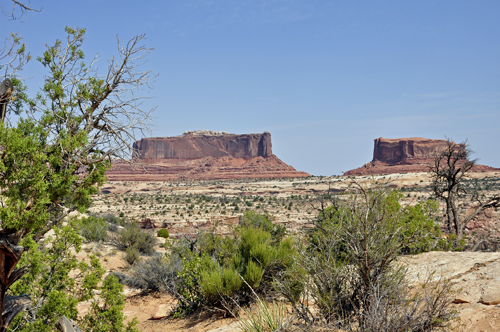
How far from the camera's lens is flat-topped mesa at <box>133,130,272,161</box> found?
130250 millimetres

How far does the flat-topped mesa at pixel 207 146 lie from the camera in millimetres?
130250

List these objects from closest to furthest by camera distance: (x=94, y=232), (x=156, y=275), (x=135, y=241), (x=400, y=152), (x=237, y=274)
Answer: (x=237, y=274) → (x=156, y=275) → (x=94, y=232) → (x=135, y=241) → (x=400, y=152)

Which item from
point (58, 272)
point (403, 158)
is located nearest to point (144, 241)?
point (58, 272)

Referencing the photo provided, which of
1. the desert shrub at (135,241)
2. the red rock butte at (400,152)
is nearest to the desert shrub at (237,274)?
the desert shrub at (135,241)

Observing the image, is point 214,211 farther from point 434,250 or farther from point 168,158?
point 168,158

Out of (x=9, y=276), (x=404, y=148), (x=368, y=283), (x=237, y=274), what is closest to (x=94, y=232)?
(x=237, y=274)

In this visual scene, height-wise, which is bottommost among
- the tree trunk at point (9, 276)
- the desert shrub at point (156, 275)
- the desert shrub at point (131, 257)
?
the desert shrub at point (131, 257)

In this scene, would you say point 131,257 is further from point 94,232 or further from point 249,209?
point 249,209

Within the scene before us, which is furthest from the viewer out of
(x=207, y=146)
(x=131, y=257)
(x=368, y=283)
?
(x=207, y=146)

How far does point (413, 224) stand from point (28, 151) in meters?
8.83

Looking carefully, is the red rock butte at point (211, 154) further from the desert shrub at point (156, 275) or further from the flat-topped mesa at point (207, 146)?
the desert shrub at point (156, 275)

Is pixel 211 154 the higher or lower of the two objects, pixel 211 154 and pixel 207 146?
the lower

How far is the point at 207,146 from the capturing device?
434 ft

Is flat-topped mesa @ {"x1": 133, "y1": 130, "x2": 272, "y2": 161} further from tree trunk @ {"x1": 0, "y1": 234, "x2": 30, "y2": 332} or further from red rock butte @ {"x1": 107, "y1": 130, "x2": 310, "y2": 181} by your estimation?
tree trunk @ {"x1": 0, "y1": 234, "x2": 30, "y2": 332}
